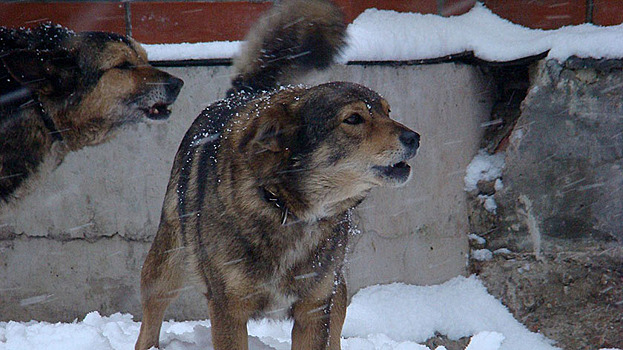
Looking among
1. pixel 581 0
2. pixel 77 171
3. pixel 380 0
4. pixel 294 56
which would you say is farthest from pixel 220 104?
pixel 581 0

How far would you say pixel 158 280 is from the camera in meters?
3.92

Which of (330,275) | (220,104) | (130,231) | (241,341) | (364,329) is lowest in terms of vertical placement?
(364,329)

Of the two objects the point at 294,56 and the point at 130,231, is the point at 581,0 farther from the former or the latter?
the point at 130,231

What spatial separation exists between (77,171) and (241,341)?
2486 millimetres

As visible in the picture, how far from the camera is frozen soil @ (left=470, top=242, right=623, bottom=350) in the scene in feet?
17.0

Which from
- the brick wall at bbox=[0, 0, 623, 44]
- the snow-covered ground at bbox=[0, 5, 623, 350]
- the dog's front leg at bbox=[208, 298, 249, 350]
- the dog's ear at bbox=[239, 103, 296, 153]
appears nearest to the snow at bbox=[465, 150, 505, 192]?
the snow-covered ground at bbox=[0, 5, 623, 350]

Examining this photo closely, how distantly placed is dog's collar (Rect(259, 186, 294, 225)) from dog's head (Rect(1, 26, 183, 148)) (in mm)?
1492

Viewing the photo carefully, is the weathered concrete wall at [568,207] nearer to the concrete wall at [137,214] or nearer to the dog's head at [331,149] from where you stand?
the concrete wall at [137,214]

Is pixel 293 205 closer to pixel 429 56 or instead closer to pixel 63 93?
pixel 63 93

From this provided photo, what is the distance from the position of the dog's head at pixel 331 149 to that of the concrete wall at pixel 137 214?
73.4 inches

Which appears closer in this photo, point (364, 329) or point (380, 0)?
point (364, 329)

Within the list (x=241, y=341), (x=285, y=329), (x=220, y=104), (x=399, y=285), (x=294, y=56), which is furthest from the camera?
(x=399, y=285)

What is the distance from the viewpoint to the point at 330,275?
3.34m

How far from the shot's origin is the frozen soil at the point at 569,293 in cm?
519
